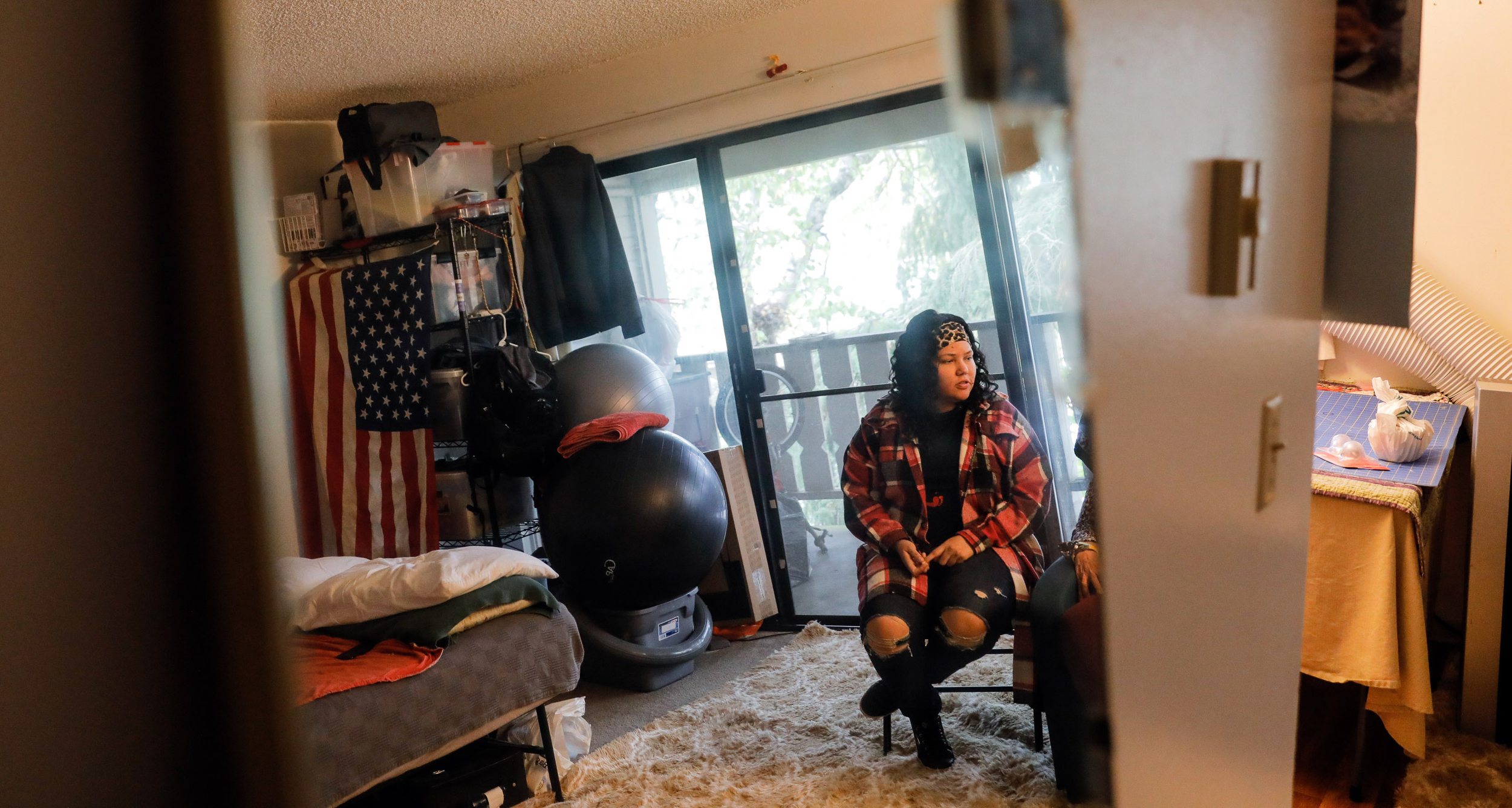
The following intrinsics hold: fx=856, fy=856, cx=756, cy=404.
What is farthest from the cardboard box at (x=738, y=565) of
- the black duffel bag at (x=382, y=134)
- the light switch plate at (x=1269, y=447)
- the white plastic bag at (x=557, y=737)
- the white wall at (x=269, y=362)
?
the white wall at (x=269, y=362)

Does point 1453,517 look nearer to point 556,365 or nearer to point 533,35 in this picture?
point 556,365

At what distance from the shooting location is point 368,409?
290 centimetres

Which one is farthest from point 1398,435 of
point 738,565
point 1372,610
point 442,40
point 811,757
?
point 442,40

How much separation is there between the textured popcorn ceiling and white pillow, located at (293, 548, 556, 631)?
1350 mm

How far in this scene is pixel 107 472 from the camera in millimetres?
139

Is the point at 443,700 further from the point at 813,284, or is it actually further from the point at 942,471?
the point at 813,284

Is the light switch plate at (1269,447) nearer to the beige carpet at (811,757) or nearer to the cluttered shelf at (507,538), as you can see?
Result: the beige carpet at (811,757)

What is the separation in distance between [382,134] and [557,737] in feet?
6.35

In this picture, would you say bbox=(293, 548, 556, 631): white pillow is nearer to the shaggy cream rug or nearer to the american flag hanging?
the american flag hanging

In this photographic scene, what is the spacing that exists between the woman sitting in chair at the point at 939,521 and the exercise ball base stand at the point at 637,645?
727mm

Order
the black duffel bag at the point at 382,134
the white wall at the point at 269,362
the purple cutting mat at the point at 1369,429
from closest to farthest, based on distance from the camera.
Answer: the white wall at the point at 269,362 < the purple cutting mat at the point at 1369,429 < the black duffel bag at the point at 382,134

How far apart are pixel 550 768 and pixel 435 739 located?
36cm

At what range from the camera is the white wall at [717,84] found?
257 centimetres

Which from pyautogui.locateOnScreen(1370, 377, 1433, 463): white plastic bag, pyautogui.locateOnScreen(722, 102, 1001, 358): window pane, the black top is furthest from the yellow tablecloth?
pyautogui.locateOnScreen(722, 102, 1001, 358): window pane
